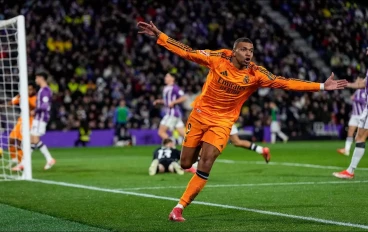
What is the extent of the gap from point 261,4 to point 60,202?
3476cm

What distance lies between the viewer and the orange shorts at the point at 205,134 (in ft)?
30.2

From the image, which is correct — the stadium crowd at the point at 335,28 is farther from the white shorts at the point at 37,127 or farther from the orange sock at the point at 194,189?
the orange sock at the point at 194,189

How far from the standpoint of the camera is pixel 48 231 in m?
8.13

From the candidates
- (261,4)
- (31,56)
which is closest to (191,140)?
(31,56)

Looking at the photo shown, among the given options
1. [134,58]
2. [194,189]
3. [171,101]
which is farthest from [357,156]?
[134,58]

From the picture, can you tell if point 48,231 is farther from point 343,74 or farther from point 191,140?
point 343,74

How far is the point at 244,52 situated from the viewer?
9.10m

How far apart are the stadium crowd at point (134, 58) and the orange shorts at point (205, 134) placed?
23249 millimetres

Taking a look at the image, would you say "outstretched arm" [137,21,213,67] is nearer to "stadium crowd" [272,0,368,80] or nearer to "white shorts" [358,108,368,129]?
"white shorts" [358,108,368,129]

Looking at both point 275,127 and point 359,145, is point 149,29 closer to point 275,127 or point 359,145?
point 359,145

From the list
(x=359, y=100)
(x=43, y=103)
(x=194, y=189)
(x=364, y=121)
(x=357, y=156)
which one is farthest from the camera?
(x=359, y=100)

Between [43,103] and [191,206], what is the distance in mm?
8477

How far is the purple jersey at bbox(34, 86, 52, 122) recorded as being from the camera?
17.9 m

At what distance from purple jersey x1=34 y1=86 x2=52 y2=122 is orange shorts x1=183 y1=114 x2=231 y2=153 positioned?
902 centimetres
